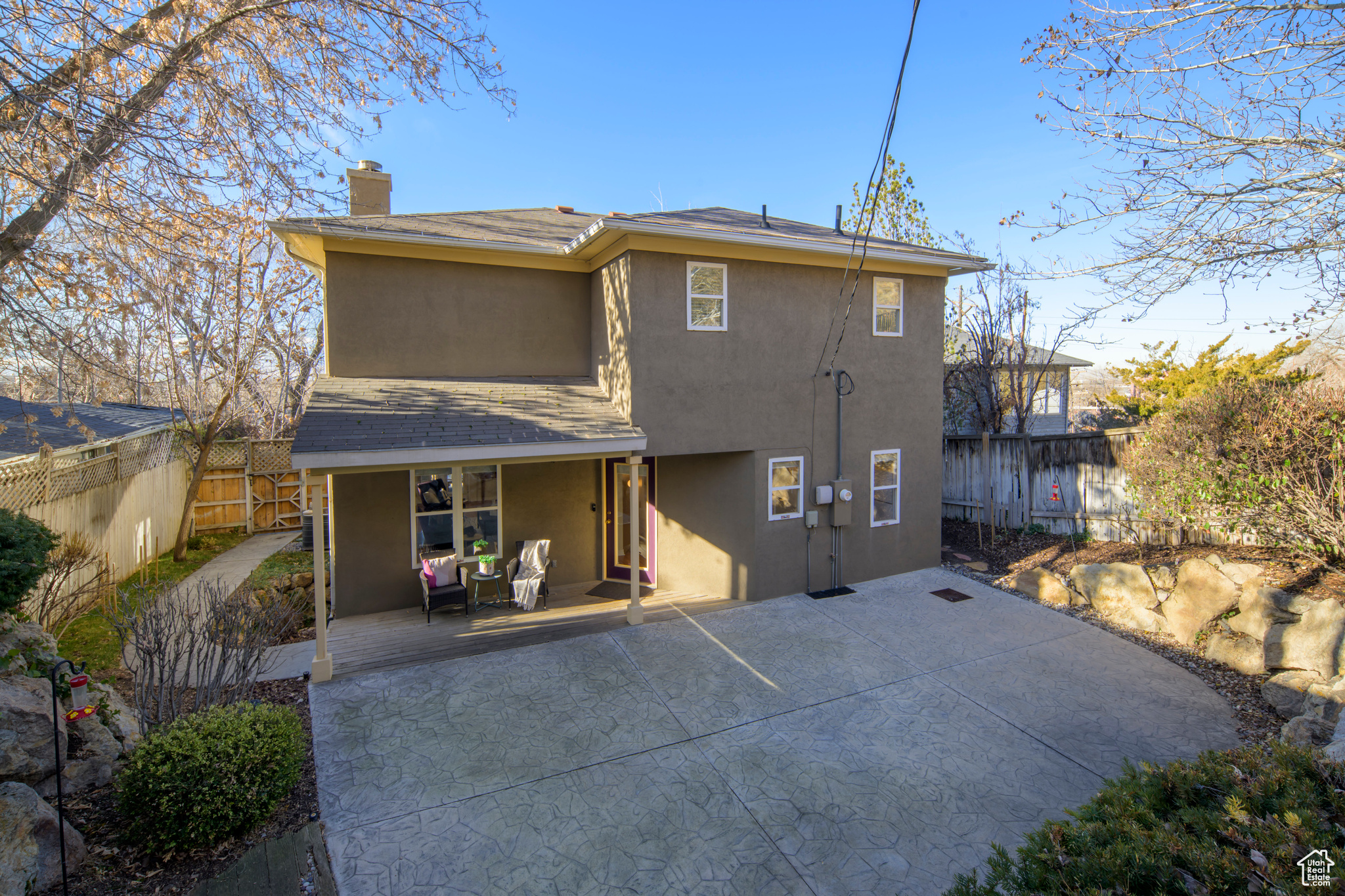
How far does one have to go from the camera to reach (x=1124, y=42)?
218 inches

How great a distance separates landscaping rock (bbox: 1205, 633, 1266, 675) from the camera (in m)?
6.29

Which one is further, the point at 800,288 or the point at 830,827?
the point at 800,288

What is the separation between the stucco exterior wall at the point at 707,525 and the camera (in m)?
8.97

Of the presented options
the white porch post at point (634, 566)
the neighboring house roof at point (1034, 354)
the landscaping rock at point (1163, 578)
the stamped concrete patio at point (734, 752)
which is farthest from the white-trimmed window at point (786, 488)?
the neighboring house roof at point (1034, 354)

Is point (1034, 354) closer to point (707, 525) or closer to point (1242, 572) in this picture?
point (1242, 572)

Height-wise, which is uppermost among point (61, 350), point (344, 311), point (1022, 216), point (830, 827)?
point (1022, 216)

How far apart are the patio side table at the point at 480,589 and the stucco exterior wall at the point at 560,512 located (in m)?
0.52

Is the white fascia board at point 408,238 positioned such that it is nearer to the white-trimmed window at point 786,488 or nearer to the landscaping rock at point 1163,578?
the white-trimmed window at point 786,488

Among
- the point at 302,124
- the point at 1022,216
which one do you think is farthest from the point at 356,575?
the point at 1022,216

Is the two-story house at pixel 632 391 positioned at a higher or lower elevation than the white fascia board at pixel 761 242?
lower

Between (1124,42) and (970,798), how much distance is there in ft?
22.7

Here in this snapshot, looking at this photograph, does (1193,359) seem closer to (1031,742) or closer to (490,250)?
(1031,742)

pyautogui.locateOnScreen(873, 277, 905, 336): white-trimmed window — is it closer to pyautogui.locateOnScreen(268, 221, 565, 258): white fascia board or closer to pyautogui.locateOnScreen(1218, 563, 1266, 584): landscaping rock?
pyautogui.locateOnScreen(268, 221, 565, 258): white fascia board

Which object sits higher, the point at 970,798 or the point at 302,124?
the point at 302,124
